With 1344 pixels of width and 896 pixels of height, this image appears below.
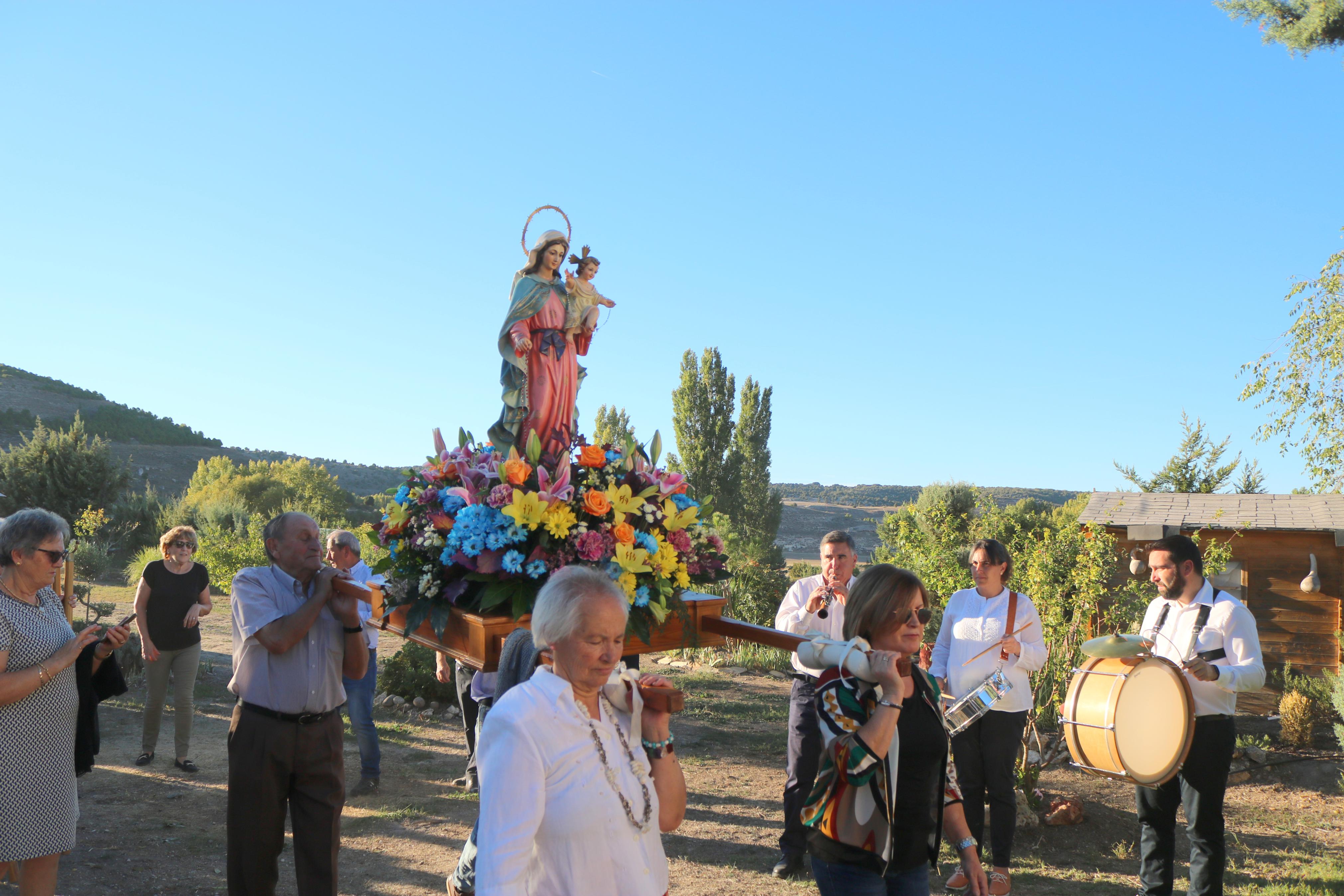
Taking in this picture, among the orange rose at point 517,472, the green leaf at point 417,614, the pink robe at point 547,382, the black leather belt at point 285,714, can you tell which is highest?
the pink robe at point 547,382

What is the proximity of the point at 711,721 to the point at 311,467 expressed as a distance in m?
40.2

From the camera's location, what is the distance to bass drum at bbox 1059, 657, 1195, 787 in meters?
4.60

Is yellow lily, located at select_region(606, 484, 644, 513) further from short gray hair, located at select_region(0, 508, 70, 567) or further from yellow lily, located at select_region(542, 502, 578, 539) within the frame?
short gray hair, located at select_region(0, 508, 70, 567)

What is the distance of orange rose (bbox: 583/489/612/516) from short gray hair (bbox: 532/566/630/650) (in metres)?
0.68

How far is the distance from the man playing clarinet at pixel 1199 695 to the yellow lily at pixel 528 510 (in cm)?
351

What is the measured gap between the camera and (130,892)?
5.75m

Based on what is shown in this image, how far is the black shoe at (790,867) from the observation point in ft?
19.9

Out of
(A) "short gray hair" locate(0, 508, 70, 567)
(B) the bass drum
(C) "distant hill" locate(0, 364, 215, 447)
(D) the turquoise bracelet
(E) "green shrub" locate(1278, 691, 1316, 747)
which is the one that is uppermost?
(C) "distant hill" locate(0, 364, 215, 447)

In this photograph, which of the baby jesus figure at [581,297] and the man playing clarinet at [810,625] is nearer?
the baby jesus figure at [581,297]

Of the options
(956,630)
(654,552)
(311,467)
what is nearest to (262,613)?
(654,552)

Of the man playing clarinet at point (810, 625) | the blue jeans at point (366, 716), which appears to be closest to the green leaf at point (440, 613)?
the man playing clarinet at point (810, 625)

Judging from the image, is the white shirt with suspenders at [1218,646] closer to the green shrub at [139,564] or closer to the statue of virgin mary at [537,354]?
the statue of virgin mary at [537,354]

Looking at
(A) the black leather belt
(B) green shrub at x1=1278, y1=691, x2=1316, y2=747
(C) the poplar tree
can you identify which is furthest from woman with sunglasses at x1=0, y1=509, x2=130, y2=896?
(C) the poplar tree

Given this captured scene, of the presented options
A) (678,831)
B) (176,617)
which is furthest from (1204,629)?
(176,617)
